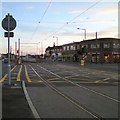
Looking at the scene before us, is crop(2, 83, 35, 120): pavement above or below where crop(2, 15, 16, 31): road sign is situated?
below

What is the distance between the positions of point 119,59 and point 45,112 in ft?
342

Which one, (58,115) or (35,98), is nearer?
(58,115)

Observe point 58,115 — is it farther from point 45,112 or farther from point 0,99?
point 0,99

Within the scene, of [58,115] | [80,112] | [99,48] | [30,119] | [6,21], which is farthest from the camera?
[99,48]

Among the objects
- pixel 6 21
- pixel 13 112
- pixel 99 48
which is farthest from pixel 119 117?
pixel 99 48

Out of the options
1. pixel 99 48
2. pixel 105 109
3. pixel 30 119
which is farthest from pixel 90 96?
pixel 99 48

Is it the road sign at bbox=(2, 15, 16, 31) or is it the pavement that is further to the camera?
the road sign at bbox=(2, 15, 16, 31)

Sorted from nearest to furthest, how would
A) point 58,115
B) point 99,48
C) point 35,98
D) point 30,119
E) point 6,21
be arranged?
point 30,119 → point 58,115 → point 35,98 → point 6,21 → point 99,48

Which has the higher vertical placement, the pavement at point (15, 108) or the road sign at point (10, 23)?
the road sign at point (10, 23)

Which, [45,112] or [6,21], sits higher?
[6,21]

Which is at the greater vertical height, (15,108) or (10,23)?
(10,23)

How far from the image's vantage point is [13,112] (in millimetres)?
10500

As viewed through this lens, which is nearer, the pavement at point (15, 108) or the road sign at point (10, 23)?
the pavement at point (15, 108)

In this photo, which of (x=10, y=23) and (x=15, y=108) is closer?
(x=15, y=108)
